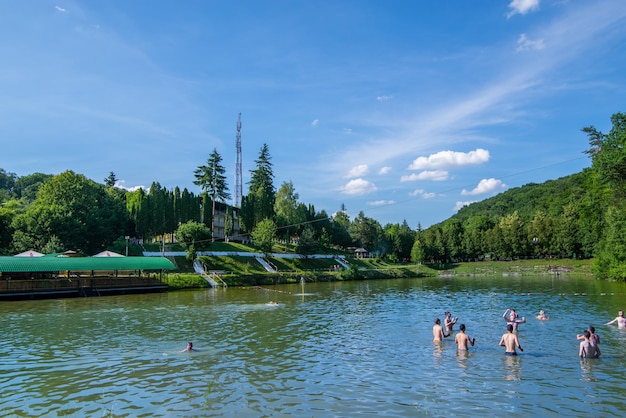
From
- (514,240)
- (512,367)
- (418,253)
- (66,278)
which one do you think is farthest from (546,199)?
(512,367)

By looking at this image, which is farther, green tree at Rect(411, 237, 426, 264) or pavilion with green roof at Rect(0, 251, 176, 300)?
green tree at Rect(411, 237, 426, 264)

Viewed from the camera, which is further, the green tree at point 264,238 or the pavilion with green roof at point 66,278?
the green tree at point 264,238

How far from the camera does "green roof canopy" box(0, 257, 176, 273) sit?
158 ft

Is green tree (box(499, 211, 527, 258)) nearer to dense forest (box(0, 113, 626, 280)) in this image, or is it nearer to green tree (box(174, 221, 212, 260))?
dense forest (box(0, 113, 626, 280))

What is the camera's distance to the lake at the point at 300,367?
13.3 m

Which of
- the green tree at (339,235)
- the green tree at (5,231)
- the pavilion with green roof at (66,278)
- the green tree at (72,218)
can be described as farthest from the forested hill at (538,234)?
the green tree at (5,231)

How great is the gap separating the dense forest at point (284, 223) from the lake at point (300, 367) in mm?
37761

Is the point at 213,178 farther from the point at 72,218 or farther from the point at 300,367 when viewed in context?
the point at 300,367

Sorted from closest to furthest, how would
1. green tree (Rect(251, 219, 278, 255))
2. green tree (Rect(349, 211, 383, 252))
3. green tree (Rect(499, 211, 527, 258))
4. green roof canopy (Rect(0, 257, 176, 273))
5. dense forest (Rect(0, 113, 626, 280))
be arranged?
green roof canopy (Rect(0, 257, 176, 273)) → dense forest (Rect(0, 113, 626, 280)) → green tree (Rect(251, 219, 278, 255)) → green tree (Rect(499, 211, 527, 258)) → green tree (Rect(349, 211, 383, 252))

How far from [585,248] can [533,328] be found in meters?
87.5

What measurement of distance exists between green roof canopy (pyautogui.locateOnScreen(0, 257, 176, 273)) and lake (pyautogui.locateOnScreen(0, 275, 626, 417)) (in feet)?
53.8

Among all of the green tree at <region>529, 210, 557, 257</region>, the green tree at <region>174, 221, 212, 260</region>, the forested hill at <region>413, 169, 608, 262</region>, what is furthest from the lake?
the green tree at <region>529, 210, 557, 257</region>

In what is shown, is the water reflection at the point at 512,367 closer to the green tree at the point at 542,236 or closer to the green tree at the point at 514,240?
the green tree at the point at 542,236

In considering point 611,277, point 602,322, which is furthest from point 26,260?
point 611,277
